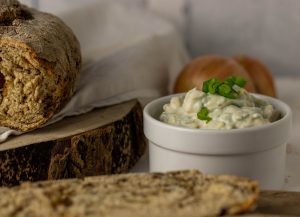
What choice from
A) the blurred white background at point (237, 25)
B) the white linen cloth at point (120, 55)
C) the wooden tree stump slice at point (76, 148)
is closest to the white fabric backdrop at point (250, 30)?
the blurred white background at point (237, 25)

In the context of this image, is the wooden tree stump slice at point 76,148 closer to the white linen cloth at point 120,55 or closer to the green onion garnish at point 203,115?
the white linen cloth at point 120,55

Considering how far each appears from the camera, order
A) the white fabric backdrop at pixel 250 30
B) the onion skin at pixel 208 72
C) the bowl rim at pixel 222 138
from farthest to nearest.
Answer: the white fabric backdrop at pixel 250 30 → the onion skin at pixel 208 72 → the bowl rim at pixel 222 138

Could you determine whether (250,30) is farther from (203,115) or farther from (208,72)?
(203,115)

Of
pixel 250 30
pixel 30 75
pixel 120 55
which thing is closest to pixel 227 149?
pixel 30 75

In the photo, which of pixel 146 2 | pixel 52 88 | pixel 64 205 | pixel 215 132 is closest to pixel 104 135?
pixel 52 88

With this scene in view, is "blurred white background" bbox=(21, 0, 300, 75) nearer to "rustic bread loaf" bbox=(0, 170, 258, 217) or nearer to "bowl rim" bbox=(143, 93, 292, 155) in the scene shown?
"bowl rim" bbox=(143, 93, 292, 155)

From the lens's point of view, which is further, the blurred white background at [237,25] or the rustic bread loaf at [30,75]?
the blurred white background at [237,25]
